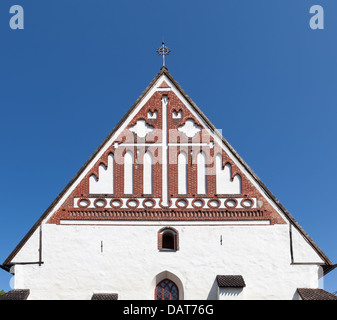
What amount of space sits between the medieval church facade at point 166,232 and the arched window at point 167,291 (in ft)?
0.12

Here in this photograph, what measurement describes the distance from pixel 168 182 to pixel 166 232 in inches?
77.2

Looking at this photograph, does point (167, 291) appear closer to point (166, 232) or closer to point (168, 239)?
point (168, 239)

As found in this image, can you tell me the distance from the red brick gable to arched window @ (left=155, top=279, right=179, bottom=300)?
8.26ft

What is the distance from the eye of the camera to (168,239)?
61.7 feet

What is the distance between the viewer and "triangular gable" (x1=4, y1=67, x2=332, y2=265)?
717 inches

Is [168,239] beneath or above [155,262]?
above

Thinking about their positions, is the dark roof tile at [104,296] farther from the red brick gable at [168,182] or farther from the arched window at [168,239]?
the red brick gable at [168,182]

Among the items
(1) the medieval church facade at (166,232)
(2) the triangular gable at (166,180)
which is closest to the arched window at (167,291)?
(1) the medieval church facade at (166,232)

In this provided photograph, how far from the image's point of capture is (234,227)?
18.1m

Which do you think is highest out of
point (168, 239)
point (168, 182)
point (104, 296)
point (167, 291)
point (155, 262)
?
point (168, 182)

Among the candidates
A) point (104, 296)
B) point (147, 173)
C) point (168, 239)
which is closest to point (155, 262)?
point (168, 239)
